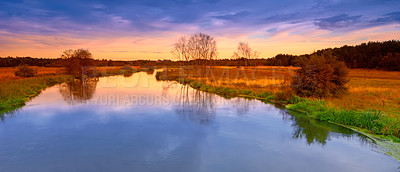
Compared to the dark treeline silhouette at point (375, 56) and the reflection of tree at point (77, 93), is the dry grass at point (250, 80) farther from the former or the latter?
the dark treeline silhouette at point (375, 56)

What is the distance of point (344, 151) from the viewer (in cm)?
758

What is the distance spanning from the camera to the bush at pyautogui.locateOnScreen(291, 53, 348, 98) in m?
15.1

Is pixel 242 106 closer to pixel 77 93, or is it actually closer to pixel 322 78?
pixel 322 78

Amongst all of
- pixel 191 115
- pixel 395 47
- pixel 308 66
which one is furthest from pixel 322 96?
pixel 395 47

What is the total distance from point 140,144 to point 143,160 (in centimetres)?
148

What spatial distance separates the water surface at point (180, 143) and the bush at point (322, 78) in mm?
3841

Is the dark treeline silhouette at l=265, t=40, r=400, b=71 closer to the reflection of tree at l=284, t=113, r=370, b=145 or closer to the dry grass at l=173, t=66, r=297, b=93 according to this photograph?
the dry grass at l=173, t=66, r=297, b=93

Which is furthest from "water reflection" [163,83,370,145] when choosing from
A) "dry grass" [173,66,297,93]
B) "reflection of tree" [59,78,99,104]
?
"reflection of tree" [59,78,99,104]

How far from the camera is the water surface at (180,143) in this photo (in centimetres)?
654

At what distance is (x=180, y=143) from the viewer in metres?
8.31

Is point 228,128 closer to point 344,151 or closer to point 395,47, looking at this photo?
point 344,151

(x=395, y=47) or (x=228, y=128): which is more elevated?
(x=395, y=47)

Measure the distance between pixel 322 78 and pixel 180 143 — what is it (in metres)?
11.7

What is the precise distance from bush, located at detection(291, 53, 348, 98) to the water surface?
3.84 meters
